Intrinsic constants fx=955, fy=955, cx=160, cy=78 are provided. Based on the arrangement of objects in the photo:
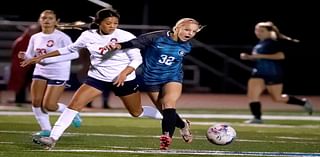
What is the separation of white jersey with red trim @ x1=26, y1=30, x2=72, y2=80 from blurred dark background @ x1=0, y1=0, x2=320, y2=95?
14851mm

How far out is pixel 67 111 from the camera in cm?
1184

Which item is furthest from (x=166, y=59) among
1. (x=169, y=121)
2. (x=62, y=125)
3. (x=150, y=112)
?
(x=62, y=125)

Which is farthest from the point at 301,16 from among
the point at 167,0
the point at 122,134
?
the point at 122,134

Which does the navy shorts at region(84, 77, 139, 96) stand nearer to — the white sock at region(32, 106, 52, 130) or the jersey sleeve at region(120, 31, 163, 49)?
the jersey sleeve at region(120, 31, 163, 49)

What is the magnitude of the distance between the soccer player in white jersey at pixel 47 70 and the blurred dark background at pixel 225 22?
1486 cm

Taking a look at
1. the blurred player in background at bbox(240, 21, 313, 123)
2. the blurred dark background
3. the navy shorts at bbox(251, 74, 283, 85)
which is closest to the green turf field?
the blurred player in background at bbox(240, 21, 313, 123)

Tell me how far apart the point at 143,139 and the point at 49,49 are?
6.35ft

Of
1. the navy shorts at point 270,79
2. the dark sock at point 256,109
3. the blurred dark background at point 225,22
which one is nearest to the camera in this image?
the dark sock at point 256,109

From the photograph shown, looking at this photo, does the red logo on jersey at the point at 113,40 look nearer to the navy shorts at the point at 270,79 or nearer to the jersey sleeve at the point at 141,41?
the jersey sleeve at the point at 141,41

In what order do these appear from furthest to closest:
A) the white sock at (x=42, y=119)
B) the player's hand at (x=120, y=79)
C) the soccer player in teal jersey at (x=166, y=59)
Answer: the white sock at (x=42, y=119) → the soccer player in teal jersey at (x=166, y=59) → the player's hand at (x=120, y=79)

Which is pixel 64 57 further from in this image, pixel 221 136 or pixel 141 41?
pixel 221 136

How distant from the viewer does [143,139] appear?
13727 millimetres

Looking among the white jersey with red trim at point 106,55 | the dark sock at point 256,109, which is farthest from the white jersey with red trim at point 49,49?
the dark sock at point 256,109

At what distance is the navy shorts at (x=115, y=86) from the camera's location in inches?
476
